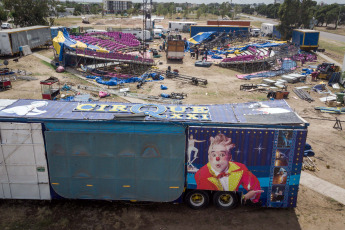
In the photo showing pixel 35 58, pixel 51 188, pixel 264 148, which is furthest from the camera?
pixel 35 58

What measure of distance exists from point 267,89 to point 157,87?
11931 mm

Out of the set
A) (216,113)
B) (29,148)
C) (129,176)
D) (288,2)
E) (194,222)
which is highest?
(288,2)

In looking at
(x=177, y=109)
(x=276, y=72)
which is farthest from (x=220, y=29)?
(x=177, y=109)

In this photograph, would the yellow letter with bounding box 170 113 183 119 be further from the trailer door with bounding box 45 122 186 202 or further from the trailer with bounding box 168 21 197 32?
the trailer with bounding box 168 21 197 32

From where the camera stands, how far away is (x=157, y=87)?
32031mm

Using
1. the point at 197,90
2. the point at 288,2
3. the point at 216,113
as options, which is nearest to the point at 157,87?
Result: the point at 197,90

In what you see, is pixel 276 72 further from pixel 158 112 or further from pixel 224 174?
pixel 158 112

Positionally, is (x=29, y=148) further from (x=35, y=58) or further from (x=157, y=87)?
(x=35, y=58)

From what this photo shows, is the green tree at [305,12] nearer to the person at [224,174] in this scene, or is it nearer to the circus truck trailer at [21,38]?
the circus truck trailer at [21,38]

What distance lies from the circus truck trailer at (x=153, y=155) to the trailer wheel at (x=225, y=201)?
42mm

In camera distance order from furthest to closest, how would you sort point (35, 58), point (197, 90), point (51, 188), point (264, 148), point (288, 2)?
1. point (288, 2)
2. point (35, 58)
3. point (197, 90)
4. point (51, 188)
5. point (264, 148)

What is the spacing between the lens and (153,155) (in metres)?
11.7

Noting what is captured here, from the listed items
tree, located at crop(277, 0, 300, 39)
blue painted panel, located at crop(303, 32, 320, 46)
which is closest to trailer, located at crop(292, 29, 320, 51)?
blue painted panel, located at crop(303, 32, 320, 46)

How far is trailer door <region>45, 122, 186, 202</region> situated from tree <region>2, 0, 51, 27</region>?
5738 cm
